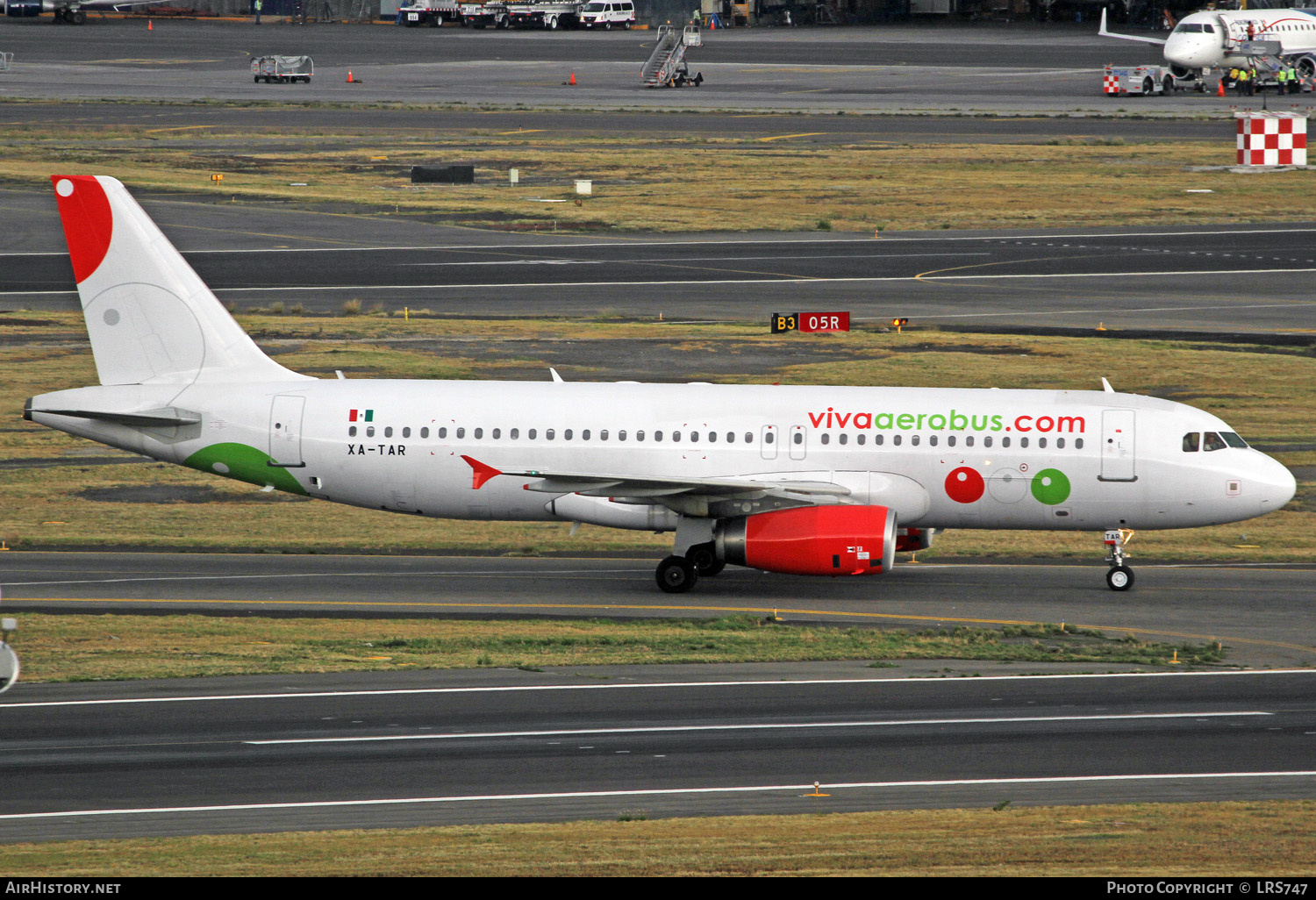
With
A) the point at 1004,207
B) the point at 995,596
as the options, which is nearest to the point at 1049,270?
the point at 1004,207

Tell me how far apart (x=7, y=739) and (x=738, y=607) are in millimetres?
14935

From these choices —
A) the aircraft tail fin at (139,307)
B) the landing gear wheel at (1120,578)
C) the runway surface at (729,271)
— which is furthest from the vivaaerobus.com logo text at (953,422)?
the runway surface at (729,271)

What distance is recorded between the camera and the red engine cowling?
33.0m

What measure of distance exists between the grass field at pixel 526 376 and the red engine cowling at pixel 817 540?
19.2ft

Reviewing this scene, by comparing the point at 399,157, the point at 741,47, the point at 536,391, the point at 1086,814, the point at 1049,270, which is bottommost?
the point at 1086,814

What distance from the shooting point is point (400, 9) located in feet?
613

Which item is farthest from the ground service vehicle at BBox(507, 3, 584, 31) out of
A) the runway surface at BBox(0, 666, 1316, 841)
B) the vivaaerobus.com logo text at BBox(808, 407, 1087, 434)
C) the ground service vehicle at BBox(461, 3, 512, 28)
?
the runway surface at BBox(0, 666, 1316, 841)

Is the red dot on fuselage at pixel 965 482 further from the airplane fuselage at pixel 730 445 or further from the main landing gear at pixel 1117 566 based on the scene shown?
the main landing gear at pixel 1117 566

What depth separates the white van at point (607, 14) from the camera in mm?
180125

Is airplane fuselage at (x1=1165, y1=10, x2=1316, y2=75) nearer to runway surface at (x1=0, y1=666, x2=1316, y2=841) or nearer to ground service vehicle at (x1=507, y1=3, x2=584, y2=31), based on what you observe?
ground service vehicle at (x1=507, y1=3, x2=584, y2=31)

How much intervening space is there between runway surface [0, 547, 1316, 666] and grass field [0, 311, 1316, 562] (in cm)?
175

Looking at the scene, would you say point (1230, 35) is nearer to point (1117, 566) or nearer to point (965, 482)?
point (1117, 566)

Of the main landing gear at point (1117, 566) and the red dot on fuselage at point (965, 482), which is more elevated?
the red dot on fuselage at point (965, 482)
